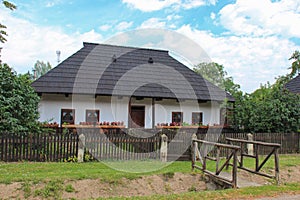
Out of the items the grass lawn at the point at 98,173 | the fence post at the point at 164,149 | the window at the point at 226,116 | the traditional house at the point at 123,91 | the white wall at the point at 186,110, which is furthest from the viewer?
the white wall at the point at 186,110

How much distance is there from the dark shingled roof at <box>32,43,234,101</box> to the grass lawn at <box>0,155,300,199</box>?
796 centimetres

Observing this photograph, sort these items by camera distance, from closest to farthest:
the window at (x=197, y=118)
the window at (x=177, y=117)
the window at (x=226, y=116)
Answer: the window at (x=226, y=116)
the window at (x=177, y=117)
the window at (x=197, y=118)

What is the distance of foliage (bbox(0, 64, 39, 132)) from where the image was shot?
1088 cm

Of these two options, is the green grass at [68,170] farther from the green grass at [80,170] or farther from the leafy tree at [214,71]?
the leafy tree at [214,71]

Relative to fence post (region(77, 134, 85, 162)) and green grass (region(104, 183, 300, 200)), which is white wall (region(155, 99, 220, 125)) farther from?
green grass (region(104, 183, 300, 200))

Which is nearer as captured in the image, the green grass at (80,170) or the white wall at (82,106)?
the green grass at (80,170)

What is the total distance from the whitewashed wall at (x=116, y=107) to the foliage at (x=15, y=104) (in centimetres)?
463

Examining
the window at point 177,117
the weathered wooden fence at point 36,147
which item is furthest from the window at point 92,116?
the weathered wooden fence at point 36,147

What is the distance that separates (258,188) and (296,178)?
3806 millimetres

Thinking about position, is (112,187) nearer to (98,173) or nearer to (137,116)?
(98,173)

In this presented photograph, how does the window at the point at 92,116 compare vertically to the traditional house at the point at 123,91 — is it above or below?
below

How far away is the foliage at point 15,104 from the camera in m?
10.9

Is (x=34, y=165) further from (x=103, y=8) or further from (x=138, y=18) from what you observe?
(x=138, y=18)

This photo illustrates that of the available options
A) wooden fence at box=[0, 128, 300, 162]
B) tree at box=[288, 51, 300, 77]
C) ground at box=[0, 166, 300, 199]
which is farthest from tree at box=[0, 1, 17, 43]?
tree at box=[288, 51, 300, 77]
